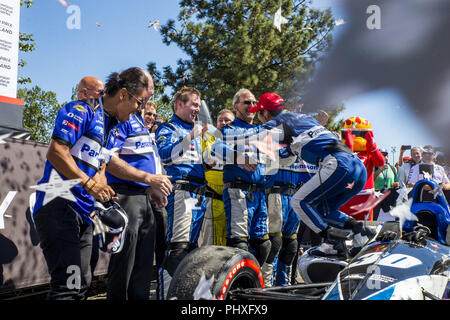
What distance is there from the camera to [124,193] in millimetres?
2961

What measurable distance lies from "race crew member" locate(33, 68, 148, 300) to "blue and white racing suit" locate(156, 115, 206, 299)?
1051 mm

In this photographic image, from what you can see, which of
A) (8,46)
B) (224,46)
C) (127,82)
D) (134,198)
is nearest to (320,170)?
(134,198)

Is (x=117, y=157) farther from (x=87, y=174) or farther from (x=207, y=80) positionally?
(x=207, y=80)

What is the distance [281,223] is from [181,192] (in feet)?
3.66

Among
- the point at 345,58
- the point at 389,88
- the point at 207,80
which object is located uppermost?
the point at 207,80

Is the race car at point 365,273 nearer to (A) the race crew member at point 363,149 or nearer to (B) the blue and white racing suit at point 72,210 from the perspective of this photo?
(B) the blue and white racing suit at point 72,210

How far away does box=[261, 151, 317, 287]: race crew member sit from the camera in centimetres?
418

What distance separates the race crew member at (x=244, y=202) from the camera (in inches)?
150

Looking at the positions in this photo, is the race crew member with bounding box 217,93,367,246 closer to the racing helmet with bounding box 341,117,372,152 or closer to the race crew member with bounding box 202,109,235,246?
the race crew member with bounding box 202,109,235,246

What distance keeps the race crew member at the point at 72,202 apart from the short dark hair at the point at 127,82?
0.43 ft

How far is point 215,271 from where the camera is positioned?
2357 mm

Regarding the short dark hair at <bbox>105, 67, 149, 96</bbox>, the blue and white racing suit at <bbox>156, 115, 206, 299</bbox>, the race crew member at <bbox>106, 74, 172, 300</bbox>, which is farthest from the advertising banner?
the short dark hair at <bbox>105, 67, 149, 96</bbox>

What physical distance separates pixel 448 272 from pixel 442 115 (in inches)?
50.9
